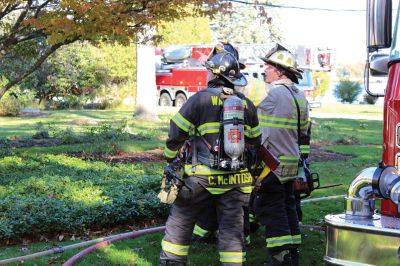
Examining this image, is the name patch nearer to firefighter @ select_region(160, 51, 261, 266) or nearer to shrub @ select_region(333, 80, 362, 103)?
firefighter @ select_region(160, 51, 261, 266)

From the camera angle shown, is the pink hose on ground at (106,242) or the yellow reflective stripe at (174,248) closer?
the yellow reflective stripe at (174,248)

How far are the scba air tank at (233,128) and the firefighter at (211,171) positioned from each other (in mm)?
11

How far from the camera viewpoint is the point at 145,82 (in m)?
19.3

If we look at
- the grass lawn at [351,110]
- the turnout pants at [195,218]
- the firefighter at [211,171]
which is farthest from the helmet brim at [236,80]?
the grass lawn at [351,110]

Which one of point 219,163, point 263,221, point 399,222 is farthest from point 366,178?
point 263,221

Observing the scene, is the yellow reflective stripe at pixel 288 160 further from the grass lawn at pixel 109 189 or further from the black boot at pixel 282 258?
the grass lawn at pixel 109 189

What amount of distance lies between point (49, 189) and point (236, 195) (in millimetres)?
3580

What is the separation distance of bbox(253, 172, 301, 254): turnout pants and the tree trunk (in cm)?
1388

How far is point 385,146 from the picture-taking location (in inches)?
159

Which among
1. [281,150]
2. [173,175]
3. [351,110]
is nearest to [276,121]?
[281,150]

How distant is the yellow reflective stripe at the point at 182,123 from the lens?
4359 mm

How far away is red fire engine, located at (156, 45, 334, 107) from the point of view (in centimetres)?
2455

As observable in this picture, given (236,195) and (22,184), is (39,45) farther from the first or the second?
(236,195)

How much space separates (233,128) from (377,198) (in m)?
1.24
